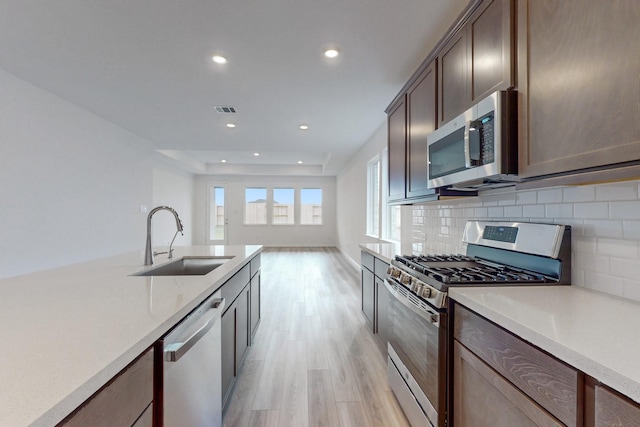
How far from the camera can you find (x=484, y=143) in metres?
1.28

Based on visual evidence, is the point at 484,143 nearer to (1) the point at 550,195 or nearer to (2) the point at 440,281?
(1) the point at 550,195

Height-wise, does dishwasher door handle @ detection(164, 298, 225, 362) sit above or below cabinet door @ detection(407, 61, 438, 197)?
below

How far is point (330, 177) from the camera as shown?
953 centimetres

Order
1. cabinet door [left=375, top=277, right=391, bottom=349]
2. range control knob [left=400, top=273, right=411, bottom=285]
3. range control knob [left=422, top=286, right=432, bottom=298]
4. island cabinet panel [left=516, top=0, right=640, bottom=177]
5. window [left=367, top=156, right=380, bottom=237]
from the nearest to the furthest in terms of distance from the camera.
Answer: island cabinet panel [left=516, top=0, right=640, bottom=177]
range control knob [left=422, top=286, right=432, bottom=298]
range control knob [left=400, top=273, right=411, bottom=285]
cabinet door [left=375, top=277, right=391, bottom=349]
window [left=367, top=156, right=380, bottom=237]

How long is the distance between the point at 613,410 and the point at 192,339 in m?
1.17

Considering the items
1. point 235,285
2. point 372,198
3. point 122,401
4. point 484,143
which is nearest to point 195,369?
point 122,401

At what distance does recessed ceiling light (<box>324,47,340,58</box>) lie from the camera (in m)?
2.24

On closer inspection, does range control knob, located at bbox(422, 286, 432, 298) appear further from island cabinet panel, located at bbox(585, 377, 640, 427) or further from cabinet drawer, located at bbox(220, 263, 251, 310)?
cabinet drawer, located at bbox(220, 263, 251, 310)

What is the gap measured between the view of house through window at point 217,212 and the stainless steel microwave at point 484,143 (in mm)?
8659

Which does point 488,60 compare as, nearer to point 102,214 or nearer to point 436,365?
point 436,365

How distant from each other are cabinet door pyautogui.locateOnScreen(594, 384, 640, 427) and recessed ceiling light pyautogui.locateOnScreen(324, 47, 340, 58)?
95.2 inches

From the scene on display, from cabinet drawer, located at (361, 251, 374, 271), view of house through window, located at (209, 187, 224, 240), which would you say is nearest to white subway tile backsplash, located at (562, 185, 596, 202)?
cabinet drawer, located at (361, 251, 374, 271)

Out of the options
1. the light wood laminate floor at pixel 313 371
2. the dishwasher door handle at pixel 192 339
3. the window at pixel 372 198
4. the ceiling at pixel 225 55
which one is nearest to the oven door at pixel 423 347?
the light wood laminate floor at pixel 313 371

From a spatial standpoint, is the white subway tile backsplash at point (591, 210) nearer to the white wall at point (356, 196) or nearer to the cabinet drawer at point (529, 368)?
the cabinet drawer at point (529, 368)
